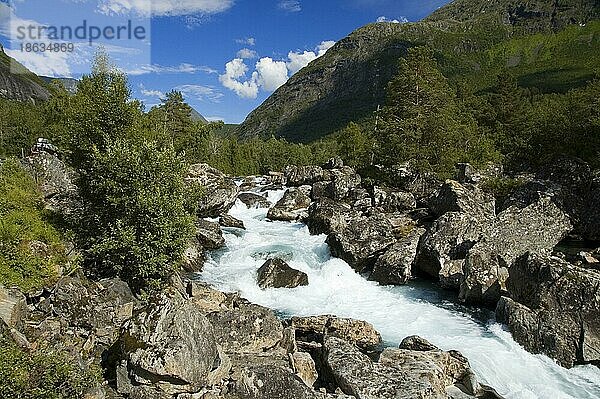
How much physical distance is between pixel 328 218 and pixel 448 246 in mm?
12837

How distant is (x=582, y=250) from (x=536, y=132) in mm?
30872

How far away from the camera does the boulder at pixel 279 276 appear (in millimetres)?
28812

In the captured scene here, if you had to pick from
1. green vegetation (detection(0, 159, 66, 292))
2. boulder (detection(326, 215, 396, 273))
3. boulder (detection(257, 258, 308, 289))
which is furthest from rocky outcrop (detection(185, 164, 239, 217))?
green vegetation (detection(0, 159, 66, 292))

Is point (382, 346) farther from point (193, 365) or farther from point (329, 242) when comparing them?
point (329, 242)

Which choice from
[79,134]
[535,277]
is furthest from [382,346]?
[79,134]

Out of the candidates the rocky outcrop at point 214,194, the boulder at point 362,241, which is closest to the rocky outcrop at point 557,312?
the boulder at point 362,241

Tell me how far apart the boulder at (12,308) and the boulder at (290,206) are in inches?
1247

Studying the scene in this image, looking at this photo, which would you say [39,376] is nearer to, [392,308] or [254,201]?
[392,308]

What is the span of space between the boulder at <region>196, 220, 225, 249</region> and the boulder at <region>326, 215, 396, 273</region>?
10.3 metres

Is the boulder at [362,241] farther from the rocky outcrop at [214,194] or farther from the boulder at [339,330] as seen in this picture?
the rocky outcrop at [214,194]

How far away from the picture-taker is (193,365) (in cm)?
1388

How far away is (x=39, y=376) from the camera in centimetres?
1151

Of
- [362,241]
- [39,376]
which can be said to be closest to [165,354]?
[39,376]

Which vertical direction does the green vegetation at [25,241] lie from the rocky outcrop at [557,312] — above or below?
above
